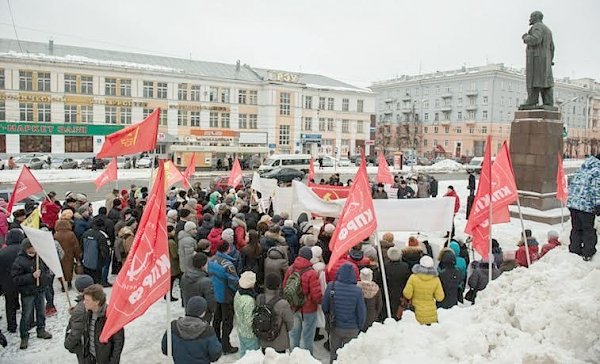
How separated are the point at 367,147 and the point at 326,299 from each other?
203ft

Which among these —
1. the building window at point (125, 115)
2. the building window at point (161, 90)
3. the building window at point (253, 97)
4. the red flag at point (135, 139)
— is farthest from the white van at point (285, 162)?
the red flag at point (135, 139)

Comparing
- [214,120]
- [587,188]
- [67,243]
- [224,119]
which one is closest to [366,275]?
[587,188]

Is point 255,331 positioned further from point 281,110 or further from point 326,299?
point 281,110

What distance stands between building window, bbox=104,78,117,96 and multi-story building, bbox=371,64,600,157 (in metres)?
45.9

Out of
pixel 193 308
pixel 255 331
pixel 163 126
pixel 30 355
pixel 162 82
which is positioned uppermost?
pixel 162 82

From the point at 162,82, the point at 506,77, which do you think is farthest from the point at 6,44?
the point at 506,77

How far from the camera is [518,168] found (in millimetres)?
17000

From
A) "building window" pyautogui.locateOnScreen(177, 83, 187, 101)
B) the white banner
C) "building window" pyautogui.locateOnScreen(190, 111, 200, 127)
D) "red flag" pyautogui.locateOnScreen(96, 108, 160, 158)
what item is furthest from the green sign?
the white banner

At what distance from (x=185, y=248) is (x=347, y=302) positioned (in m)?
3.31

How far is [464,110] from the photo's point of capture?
7725 cm

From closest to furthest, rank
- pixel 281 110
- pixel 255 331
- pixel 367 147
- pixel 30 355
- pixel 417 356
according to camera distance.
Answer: pixel 417 356 < pixel 255 331 < pixel 30 355 < pixel 281 110 < pixel 367 147

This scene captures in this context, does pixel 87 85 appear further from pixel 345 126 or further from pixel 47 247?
pixel 47 247

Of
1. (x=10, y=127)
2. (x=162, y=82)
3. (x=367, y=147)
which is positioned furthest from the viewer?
(x=367, y=147)

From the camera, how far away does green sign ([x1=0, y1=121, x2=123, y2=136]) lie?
4638 centimetres
